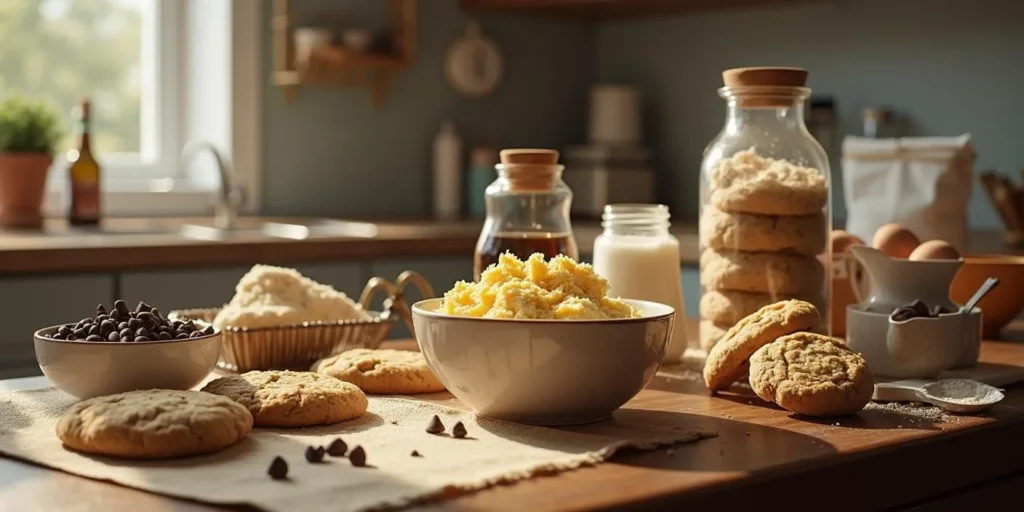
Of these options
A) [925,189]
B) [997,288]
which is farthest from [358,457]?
[925,189]

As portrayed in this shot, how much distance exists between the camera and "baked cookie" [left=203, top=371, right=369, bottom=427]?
1.01m

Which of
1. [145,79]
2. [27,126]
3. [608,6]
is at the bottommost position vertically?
[27,126]

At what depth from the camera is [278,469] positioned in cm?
83

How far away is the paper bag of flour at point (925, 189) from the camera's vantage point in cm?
232

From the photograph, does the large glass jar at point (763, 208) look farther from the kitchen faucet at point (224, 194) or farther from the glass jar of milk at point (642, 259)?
the kitchen faucet at point (224, 194)

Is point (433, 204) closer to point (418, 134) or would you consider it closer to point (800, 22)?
point (418, 134)

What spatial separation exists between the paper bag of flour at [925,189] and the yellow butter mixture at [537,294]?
4.55 ft

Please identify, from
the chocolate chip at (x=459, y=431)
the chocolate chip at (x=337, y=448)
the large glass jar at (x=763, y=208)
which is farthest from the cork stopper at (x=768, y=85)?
the chocolate chip at (x=337, y=448)

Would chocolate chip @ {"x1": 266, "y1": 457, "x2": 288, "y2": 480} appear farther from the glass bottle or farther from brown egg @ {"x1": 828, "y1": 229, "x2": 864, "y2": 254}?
brown egg @ {"x1": 828, "y1": 229, "x2": 864, "y2": 254}

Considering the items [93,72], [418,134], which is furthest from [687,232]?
[93,72]

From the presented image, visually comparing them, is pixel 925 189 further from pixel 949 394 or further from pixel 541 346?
pixel 541 346

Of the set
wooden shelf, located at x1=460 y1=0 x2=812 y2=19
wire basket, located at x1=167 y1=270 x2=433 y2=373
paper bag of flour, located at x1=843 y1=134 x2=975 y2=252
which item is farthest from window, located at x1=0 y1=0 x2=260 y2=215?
wire basket, located at x1=167 y1=270 x2=433 y2=373

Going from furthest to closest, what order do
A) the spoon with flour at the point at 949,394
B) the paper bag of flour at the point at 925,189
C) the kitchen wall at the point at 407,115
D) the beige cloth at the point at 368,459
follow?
1. the kitchen wall at the point at 407,115
2. the paper bag of flour at the point at 925,189
3. the spoon with flour at the point at 949,394
4. the beige cloth at the point at 368,459

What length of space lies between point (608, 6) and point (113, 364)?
2.96 metres
